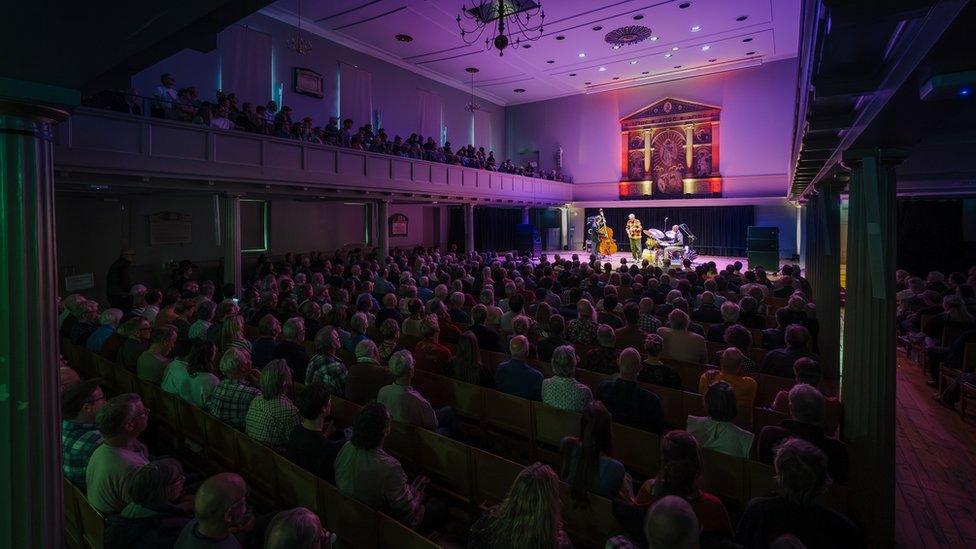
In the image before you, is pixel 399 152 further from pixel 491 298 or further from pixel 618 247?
pixel 618 247

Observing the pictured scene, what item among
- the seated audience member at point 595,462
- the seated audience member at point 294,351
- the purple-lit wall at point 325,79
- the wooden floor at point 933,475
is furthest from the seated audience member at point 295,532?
the purple-lit wall at point 325,79

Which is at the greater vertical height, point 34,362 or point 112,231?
point 112,231

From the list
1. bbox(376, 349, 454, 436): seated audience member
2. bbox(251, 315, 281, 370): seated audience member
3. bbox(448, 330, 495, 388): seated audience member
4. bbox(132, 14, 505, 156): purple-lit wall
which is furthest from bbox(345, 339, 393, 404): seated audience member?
bbox(132, 14, 505, 156): purple-lit wall

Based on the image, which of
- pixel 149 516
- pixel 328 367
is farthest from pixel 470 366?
pixel 149 516

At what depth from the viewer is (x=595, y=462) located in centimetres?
257

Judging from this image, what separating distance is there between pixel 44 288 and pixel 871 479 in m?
4.37

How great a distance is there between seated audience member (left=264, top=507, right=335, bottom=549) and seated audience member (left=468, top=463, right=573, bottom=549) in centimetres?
67

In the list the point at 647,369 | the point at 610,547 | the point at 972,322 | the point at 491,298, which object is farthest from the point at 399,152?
the point at 610,547

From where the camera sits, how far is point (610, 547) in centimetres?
188

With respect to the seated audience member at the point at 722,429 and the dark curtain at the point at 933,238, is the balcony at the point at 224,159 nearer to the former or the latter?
the seated audience member at the point at 722,429

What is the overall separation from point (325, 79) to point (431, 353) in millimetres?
13816

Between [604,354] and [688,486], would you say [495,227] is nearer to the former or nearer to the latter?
[604,354]

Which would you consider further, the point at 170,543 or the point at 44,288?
the point at 170,543

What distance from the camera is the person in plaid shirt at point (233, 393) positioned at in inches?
137
